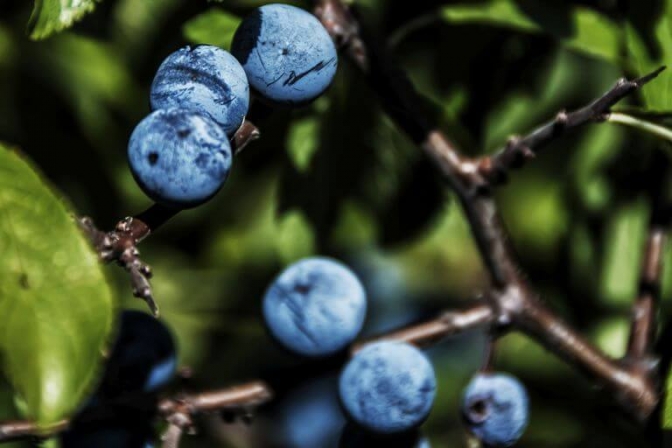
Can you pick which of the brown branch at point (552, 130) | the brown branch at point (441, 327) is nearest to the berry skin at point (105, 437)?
the brown branch at point (441, 327)

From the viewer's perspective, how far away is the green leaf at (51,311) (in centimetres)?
74

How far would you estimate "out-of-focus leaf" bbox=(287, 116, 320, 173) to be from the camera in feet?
4.63

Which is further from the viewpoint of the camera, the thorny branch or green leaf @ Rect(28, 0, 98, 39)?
green leaf @ Rect(28, 0, 98, 39)

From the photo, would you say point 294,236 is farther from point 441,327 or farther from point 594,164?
Result: point 594,164

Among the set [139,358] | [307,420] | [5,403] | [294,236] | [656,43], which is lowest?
[307,420]

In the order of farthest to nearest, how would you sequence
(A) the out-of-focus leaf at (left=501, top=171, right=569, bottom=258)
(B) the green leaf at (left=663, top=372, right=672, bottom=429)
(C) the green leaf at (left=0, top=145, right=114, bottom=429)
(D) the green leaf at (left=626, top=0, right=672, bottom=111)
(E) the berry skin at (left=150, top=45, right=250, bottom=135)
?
(A) the out-of-focus leaf at (left=501, top=171, right=569, bottom=258), (D) the green leaf at (left=626, top=0, right=672, bottom=111), (B) the green leaf at (left=663, top=372, right=672, bottom=429), (E) the berry skin at (left=150, top=45, right=250, bottom=135), (C) the green leaf at (left=0, top=145, right=114, bottom=429)

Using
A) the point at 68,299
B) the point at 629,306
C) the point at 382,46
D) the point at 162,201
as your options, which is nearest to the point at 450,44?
the point at 382,46

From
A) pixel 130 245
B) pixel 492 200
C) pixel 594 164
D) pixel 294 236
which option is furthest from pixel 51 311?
pixel 594 164

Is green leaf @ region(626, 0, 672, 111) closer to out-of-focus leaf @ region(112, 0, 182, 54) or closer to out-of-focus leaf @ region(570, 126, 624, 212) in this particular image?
out-of-focus leaf @ region(570, 126, 624, 212)

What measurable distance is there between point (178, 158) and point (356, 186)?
2.39 feet

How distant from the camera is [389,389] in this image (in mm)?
1098

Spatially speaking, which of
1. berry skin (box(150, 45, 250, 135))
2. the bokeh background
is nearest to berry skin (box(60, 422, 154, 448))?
the bokeh background

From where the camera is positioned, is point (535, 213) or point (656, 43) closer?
point (656, 43)

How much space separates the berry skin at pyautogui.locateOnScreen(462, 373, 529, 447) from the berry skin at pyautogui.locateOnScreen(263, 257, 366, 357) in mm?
169
